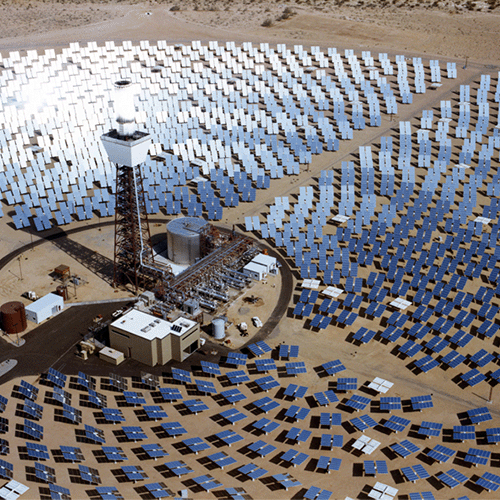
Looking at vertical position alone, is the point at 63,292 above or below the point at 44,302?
below

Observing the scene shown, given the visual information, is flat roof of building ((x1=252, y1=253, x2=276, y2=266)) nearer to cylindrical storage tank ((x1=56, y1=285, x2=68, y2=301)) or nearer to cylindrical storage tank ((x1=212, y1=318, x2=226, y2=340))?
cylindrical storage tank ((x1=212, y1=318, x2=226, y2=340))

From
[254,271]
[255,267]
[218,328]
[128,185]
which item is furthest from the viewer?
[255,267]

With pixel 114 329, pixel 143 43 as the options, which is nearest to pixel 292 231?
pixel 114 329

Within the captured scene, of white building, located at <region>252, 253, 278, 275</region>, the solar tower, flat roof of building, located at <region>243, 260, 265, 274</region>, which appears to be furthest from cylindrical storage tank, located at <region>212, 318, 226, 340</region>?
white building, located at <region>252, 253, 278, 275</region>

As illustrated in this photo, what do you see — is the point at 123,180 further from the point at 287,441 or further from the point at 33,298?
the point at 287,441

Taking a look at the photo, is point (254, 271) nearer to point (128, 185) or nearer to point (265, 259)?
point (265, 259)

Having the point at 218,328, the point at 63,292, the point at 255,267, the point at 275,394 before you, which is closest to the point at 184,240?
the point at 255,267

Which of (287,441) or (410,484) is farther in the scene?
(287,441)
